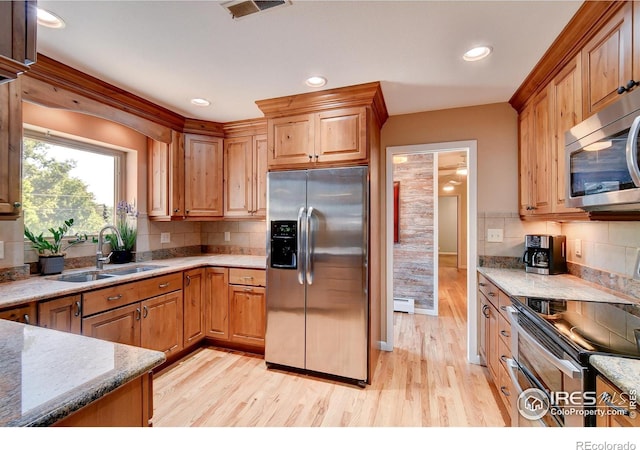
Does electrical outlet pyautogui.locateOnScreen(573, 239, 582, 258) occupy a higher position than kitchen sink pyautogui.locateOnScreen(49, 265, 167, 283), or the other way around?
electrical outlet pyautogui.locateOnScreen(573, 239, 582, 258)

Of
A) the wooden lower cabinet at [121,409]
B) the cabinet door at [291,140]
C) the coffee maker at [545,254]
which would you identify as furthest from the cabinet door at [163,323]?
the coffee maker at [545,254]

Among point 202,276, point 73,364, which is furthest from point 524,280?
point 202,276

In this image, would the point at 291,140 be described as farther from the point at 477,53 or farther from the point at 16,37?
the point at 16,37

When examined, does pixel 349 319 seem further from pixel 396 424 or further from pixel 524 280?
pixel 524 280

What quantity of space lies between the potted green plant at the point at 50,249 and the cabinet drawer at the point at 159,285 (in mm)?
639

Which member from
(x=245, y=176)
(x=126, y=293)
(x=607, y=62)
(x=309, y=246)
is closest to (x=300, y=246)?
(x=309, y=246)

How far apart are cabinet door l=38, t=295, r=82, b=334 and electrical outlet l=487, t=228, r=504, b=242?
3300mm

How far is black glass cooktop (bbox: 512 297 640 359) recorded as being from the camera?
1070 mm

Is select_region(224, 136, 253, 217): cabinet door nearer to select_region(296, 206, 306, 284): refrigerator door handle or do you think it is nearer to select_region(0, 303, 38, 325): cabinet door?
select_region(296, 206, 306, 284): refrigerator door handle

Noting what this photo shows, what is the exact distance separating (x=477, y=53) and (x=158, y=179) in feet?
10.0

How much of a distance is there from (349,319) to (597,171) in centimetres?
179

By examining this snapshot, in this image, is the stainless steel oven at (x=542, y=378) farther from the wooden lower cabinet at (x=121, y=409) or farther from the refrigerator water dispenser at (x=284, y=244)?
the refrigerator water dispenser at (x=284, y=244)

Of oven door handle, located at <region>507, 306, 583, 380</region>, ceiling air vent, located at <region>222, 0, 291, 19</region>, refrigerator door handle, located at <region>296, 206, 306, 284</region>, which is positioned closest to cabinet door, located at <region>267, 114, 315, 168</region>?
refrigerator door handle, located at <region>296, 206, 306, 284</region>

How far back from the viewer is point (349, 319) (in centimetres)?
235
